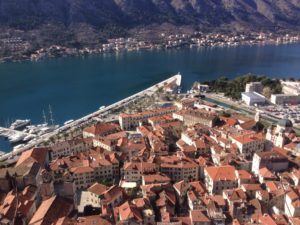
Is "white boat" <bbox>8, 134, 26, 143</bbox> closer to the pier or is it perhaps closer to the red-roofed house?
the pier

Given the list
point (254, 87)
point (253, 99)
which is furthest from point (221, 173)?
point (254, 87)

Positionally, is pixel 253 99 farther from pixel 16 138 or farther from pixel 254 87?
pixel 16 138

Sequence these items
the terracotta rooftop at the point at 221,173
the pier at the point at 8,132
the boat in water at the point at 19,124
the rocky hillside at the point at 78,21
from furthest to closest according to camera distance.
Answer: the rocky hillside at the point at 78,21, the boat in water at the point at 19,124, the pier at the point at 8,132, the terracotta rooftop at the point at 221,173

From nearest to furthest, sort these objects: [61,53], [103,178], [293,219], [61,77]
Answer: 1. [293,219]
2. [103,178]
3. [61,77]
4. [61,53]

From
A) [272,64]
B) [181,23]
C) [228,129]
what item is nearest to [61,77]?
[228,129]

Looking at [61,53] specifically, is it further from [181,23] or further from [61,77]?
[181,23]

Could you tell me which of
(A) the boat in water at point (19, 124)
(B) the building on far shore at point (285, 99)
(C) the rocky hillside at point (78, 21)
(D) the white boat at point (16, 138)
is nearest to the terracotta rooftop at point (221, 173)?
(D) the white boat at point (16, 138)

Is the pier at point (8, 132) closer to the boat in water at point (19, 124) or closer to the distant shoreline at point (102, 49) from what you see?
the boat in water at point (19, 124)

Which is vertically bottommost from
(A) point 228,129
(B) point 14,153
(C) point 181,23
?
(B) point 14,153
